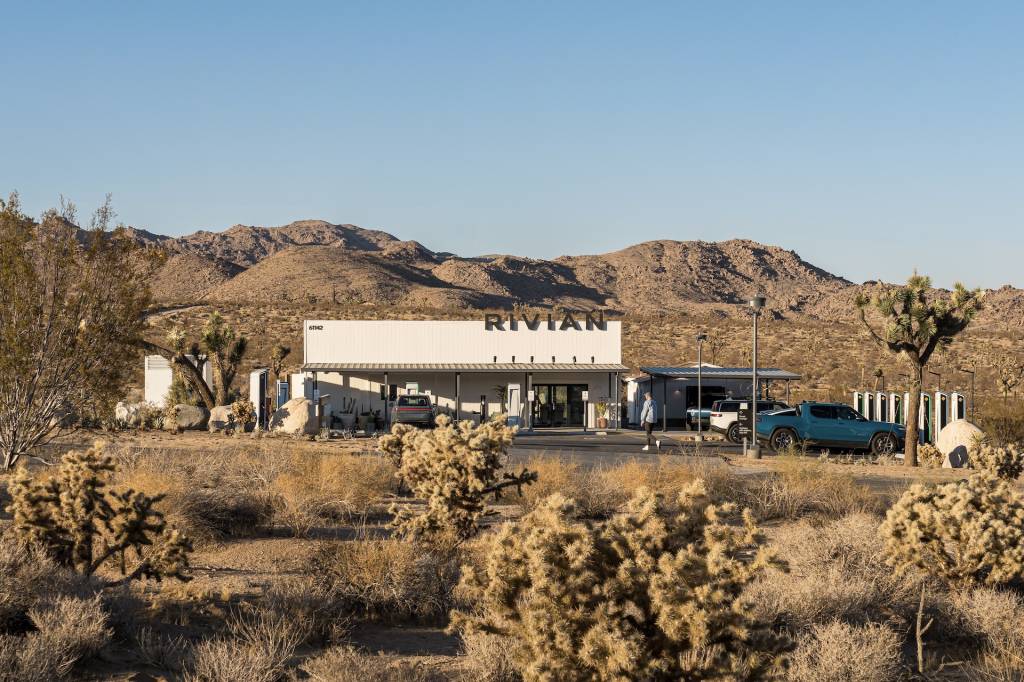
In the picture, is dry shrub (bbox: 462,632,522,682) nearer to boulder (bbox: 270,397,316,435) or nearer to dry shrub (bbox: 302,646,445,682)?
dry shrub (bbox: 302,646,445,682)

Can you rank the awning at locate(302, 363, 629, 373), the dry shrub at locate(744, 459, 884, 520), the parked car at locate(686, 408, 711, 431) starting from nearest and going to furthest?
the dry shrub at locate(744, 459, 884, 520) → the awning at locate(302, 363, 629, 373) → the parked car at locate(686, 408, 711, 431)

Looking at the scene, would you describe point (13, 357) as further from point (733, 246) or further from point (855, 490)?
point (733, 246)

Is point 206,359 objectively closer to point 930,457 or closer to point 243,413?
point 243,413

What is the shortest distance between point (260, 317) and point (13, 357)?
2673 inches

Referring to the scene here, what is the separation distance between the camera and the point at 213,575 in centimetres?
1161

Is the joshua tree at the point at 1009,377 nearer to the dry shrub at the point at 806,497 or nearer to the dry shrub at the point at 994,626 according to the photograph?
the dry shrub at the point at 806,497

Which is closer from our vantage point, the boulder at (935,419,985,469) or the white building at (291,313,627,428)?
the boulder at (935,419,985,469)

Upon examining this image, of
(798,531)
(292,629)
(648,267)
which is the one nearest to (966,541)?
(798,531)

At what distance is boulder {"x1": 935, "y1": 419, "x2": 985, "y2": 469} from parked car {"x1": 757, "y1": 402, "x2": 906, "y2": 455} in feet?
8.75

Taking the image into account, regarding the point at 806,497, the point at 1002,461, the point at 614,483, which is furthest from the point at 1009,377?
the point at 614,483

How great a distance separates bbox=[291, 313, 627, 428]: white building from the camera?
144 ft

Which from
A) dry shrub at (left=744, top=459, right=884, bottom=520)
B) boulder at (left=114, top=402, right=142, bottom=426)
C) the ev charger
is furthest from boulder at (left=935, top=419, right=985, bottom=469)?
boulder at (left=114, top=402, right=142, bottom=426)

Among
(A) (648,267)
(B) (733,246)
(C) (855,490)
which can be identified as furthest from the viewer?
(B) (733,246)

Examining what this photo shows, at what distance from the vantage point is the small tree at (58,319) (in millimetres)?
17562
